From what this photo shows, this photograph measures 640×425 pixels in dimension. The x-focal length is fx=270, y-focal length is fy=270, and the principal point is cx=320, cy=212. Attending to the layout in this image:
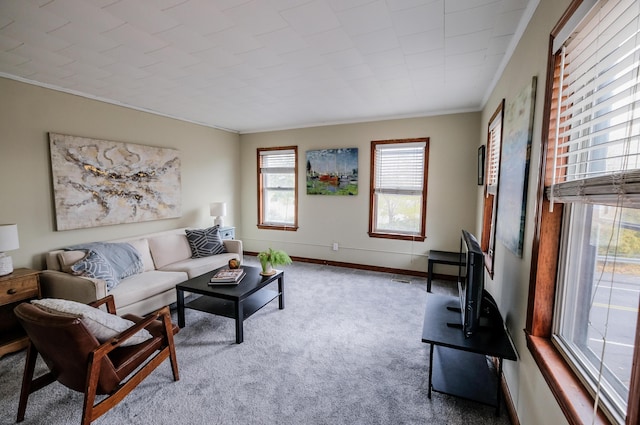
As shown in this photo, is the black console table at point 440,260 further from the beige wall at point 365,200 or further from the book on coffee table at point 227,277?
the book on coffee table at point 227,277

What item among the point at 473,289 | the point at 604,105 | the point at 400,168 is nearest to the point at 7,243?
the point at 473,289

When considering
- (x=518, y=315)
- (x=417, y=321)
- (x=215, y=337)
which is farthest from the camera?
(x=417, y=321)

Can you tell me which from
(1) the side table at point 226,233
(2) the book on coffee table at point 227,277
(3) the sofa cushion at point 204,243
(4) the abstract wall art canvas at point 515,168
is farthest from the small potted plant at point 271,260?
(4) the abstract wall art canvas at point 515,168

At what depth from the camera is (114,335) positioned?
1592 millimetres

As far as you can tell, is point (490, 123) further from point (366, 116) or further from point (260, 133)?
point (260, 133)

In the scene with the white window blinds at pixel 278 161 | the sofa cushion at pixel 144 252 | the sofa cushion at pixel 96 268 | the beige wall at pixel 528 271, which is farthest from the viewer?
the white window blinds at pixel 278 161

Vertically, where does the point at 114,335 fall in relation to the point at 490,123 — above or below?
below

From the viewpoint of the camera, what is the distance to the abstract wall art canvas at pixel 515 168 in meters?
1.65

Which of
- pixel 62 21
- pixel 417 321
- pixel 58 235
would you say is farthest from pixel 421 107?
pixel 58 235

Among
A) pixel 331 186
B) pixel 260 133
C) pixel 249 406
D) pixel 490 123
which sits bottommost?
pixel 249 406

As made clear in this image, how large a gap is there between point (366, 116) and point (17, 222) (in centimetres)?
447

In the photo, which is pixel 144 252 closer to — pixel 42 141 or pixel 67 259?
pixel 67 259

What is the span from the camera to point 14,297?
7.73ft

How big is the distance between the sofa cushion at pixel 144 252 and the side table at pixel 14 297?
944 mm
